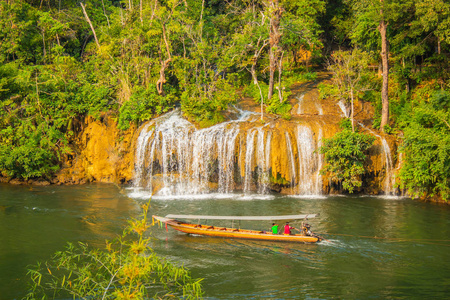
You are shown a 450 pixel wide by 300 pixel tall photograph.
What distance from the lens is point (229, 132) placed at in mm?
23156

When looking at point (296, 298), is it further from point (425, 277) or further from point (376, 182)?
point (376, 182)

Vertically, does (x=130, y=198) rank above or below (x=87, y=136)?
below

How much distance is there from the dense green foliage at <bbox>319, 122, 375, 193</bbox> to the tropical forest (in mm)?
82

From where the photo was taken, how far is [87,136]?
26.4 metres

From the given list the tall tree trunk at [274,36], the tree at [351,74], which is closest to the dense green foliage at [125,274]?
the tree at [351,74]

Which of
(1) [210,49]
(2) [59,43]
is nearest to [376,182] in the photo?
(1) [210,49]

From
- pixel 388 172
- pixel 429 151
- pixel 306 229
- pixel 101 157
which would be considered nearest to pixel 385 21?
pixel 429 151

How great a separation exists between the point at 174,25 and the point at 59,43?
10948 mm

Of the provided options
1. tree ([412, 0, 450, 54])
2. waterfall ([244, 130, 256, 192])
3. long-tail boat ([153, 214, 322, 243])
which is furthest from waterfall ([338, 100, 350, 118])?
long-tail boat ([153, 214, 322, 243])

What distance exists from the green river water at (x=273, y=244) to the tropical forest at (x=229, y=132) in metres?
0.13

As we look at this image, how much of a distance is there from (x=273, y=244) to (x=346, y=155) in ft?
26.4

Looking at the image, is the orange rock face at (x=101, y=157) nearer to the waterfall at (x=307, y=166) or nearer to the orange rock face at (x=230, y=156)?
the orange rock face at (x=230, y=156)

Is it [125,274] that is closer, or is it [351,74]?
[125,274]

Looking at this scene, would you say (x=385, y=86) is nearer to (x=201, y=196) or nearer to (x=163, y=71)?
(x=201, y=196)
